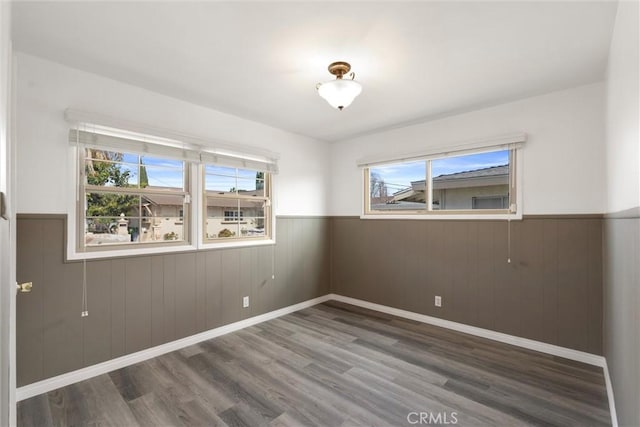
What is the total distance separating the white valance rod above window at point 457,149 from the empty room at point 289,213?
23mm

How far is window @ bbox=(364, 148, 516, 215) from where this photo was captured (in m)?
3.30

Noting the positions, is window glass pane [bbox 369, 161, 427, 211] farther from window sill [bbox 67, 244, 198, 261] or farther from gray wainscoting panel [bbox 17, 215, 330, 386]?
window sill [bbox 67, 244, 198, 261]

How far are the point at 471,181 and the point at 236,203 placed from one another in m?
2.72

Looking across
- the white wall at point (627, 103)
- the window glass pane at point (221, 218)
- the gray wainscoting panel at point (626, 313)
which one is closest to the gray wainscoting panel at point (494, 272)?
the gray wainscoting panel at point (626, 313)

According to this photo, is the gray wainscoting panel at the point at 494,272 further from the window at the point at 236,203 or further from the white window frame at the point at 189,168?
the white window frame at the point at 189,168

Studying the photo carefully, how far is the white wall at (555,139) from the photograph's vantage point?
273 cm

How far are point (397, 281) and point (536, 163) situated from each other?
2046 millimetres

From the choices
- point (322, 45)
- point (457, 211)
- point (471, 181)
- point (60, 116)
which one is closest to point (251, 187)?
point (60, 116)

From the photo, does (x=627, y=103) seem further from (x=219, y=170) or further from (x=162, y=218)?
(x=162, y=218)

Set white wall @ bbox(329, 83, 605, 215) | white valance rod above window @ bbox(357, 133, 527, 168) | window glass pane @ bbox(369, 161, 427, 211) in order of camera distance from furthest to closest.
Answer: window glass pane @ bbox(369, 161, 427, 211) → white valance rod above window @ bbox(357, 133, 527, 168) → white wall @ bbox(329, 83, 605, 215)

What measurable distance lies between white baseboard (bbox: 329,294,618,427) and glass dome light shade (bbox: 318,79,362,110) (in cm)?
271

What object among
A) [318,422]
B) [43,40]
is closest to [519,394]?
[318,422]

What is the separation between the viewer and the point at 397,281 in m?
4.07

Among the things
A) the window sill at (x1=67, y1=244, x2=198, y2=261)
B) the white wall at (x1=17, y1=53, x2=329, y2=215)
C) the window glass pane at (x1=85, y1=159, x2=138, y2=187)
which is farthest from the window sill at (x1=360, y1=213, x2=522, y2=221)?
the window glass pane at (x1=85, y1=159, x2=138, y2=187)
